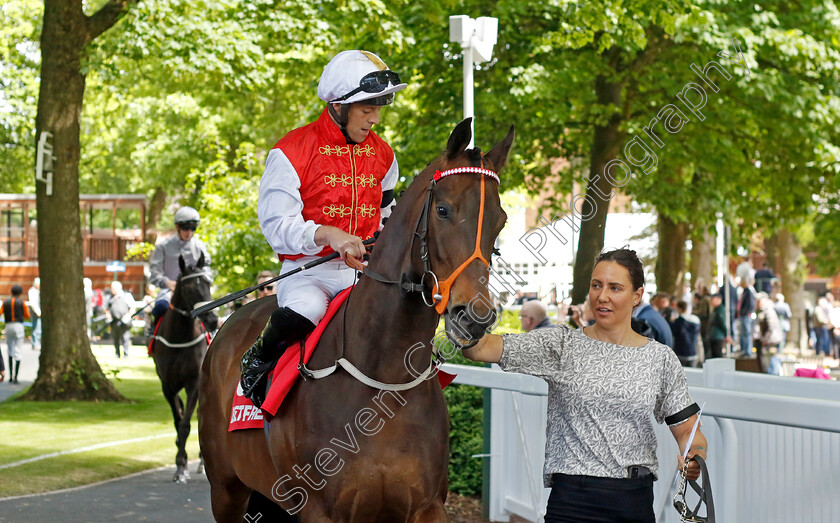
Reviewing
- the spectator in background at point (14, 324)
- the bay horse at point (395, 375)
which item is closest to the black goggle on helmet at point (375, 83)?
the bay horse at point (395, 375)

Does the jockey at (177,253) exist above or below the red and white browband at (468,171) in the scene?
below

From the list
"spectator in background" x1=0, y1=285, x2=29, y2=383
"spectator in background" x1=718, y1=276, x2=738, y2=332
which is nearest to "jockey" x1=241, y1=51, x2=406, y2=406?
"spectator in background" x1=0, y1=285, x2=29, y2=383

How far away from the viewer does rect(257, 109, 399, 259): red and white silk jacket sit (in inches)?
169

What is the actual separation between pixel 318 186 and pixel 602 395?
1519 mm

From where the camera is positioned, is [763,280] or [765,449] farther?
[763,280]

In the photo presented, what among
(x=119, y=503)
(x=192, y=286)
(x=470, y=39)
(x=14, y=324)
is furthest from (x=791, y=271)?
(x=119, y=503)

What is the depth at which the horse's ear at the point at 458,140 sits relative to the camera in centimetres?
362

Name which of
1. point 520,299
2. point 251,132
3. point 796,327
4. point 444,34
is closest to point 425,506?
point 444,34

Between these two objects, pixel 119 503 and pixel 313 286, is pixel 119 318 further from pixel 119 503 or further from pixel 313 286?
pixel 313 286

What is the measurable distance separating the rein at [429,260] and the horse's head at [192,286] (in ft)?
23.0

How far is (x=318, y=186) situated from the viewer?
14.4 ft

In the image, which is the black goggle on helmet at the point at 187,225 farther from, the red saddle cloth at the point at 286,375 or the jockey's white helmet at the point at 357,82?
the jockey's white helmet at the point at 357,82

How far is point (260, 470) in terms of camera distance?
4.60 metres

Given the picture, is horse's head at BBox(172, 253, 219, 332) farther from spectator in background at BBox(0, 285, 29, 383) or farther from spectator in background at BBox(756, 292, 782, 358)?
spectator in background at BBox(756, 292, 782, 358)
